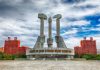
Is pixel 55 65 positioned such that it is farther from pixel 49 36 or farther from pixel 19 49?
pixel 19 49

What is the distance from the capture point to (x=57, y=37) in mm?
81625

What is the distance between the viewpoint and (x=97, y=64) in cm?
3319

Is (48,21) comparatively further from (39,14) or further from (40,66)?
(40,66)

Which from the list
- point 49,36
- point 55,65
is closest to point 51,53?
point 49,36

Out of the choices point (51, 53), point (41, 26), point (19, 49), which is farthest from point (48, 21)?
point (19, 49)

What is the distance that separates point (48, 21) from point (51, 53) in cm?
1623

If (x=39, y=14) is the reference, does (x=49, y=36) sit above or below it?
below

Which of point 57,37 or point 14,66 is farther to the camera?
point 57,37

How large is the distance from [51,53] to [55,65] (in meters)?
42.4

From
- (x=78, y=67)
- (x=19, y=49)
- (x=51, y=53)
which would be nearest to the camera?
(x=78, y=67)

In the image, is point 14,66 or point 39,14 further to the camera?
point 39,14

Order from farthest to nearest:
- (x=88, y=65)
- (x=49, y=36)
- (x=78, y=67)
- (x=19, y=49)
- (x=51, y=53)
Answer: (x=19, y=49) → (x=49, y=36) → (x=51, y=53) → (x=88, y=65) → (x=78, y=67)

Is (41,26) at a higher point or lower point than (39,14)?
lower

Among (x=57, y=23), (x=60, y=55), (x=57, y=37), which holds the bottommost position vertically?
(x=60, y=55)
